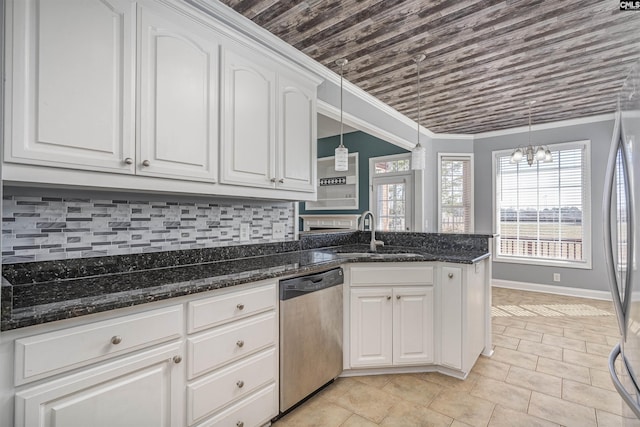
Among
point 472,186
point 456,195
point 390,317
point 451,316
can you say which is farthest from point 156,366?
point 472,186

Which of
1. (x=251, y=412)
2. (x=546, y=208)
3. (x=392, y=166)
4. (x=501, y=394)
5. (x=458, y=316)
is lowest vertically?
(x=501, y=394)

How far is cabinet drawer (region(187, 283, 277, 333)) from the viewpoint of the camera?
1.42m

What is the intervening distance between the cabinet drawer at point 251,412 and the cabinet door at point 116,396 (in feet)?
0.71

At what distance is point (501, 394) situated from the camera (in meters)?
2.14

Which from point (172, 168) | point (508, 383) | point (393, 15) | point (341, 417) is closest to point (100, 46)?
point (172, 168)

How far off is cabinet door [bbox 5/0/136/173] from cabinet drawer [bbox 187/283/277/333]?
0.72m

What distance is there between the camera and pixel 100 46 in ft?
4.51

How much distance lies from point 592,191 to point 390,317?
4.17 metres

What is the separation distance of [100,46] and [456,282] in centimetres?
249

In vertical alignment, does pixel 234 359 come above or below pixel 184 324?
below

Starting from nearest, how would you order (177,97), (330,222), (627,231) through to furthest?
(627,231)
(177,97)
(330,222)

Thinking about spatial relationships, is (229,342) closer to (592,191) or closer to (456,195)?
(456,195)

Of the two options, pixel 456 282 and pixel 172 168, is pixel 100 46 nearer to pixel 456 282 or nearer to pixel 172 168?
pixel 172 168

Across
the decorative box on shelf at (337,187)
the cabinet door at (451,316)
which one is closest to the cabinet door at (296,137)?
the cabinet door at (451,316)
